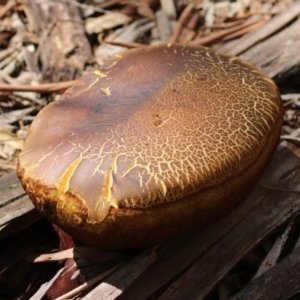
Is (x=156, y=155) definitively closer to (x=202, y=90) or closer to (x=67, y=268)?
(x=202, y=90)

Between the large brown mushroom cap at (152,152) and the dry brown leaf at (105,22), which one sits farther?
the dry brown leaf at (105,22)

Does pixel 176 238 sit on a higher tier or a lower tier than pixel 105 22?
lower

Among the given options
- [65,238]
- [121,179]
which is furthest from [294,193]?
[65,238]

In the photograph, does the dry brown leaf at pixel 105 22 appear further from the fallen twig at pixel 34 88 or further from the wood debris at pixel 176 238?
the fallen twig at pixel 34 88

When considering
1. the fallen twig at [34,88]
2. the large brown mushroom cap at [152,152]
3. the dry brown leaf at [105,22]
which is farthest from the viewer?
the dry brown leaf at [105,22]

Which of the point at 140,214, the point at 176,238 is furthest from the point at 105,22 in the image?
the point at 140,214

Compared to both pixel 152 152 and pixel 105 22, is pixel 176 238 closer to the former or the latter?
pixel 152 152

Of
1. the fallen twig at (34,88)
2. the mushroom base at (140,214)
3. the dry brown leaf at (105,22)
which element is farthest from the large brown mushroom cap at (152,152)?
the dry brown leaf at (105,22)

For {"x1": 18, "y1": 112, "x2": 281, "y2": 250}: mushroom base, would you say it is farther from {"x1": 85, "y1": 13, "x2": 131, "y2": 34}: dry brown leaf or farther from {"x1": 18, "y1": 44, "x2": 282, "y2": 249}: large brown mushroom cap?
{"x1": 85, "y1": 13, "x2": 131, "y2": 34}: dry brown leaf

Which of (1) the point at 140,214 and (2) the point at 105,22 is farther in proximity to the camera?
(2) the point at 105,22

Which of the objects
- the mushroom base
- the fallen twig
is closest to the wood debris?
the fallen twig
